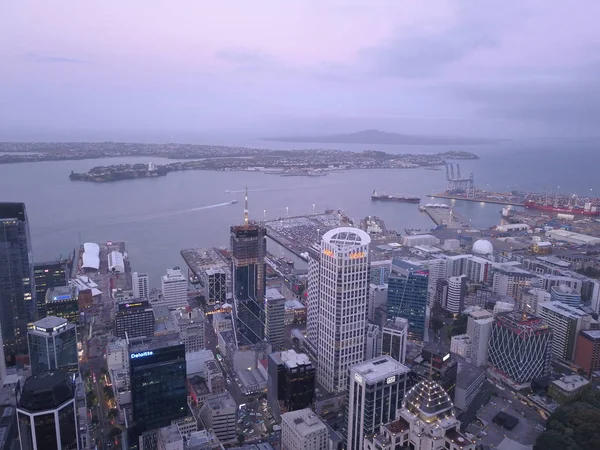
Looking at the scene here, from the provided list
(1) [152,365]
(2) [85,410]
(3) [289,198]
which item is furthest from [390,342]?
(3) [289,198]

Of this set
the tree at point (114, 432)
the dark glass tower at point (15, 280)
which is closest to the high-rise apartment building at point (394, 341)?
the tree at point (114, 432)

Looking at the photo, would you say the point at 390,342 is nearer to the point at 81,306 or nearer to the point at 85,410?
the point at 85,410

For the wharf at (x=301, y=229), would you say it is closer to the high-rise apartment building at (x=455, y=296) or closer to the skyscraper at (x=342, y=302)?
the high-rise apartment building at (x=455, y=296)

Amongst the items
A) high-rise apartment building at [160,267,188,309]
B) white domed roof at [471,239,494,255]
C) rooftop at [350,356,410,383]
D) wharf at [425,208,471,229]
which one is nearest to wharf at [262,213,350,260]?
wharf at [425,208,471,229]

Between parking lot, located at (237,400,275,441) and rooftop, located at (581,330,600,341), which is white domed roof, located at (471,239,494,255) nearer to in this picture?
rooftop, located at (581,330,600,341)

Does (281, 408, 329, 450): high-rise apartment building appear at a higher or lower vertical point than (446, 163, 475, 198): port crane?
lower

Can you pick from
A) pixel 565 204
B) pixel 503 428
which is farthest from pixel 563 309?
pixel 565 204
